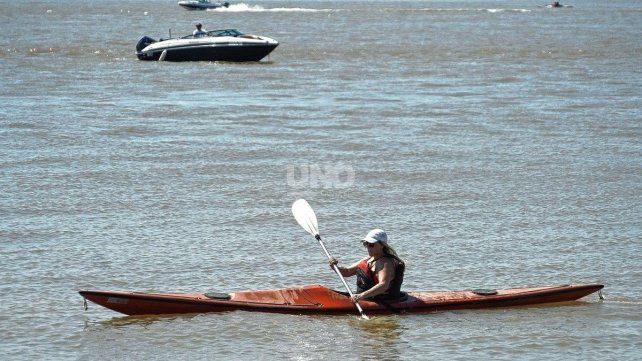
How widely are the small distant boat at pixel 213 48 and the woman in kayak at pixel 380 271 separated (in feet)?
89.3

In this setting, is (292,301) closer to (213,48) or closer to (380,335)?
(380,335)

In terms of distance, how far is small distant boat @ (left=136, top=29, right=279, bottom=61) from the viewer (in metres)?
38.5

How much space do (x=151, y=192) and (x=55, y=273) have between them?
181 inches

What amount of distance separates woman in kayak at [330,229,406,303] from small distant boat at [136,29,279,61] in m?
27.2

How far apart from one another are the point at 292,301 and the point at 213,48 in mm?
27518

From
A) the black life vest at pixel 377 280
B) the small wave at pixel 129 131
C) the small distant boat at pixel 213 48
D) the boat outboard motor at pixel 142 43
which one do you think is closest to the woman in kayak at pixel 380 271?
the black life vest at pixel 377 280

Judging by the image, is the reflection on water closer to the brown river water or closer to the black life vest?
the brown river water

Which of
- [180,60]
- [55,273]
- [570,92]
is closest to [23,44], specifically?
[180,60]

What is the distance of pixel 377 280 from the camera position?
11758 mm

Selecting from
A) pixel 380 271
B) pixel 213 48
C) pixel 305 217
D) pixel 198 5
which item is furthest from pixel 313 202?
pixel 198 5

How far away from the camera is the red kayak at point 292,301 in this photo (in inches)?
453

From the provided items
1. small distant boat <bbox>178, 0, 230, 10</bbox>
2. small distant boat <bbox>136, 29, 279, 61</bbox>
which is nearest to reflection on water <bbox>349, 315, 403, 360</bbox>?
small distant boat <bbox>136, 29, 279, 61</bbox>

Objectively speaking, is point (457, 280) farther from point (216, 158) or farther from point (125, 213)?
point (216, 158)

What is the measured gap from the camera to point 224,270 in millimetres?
13594
